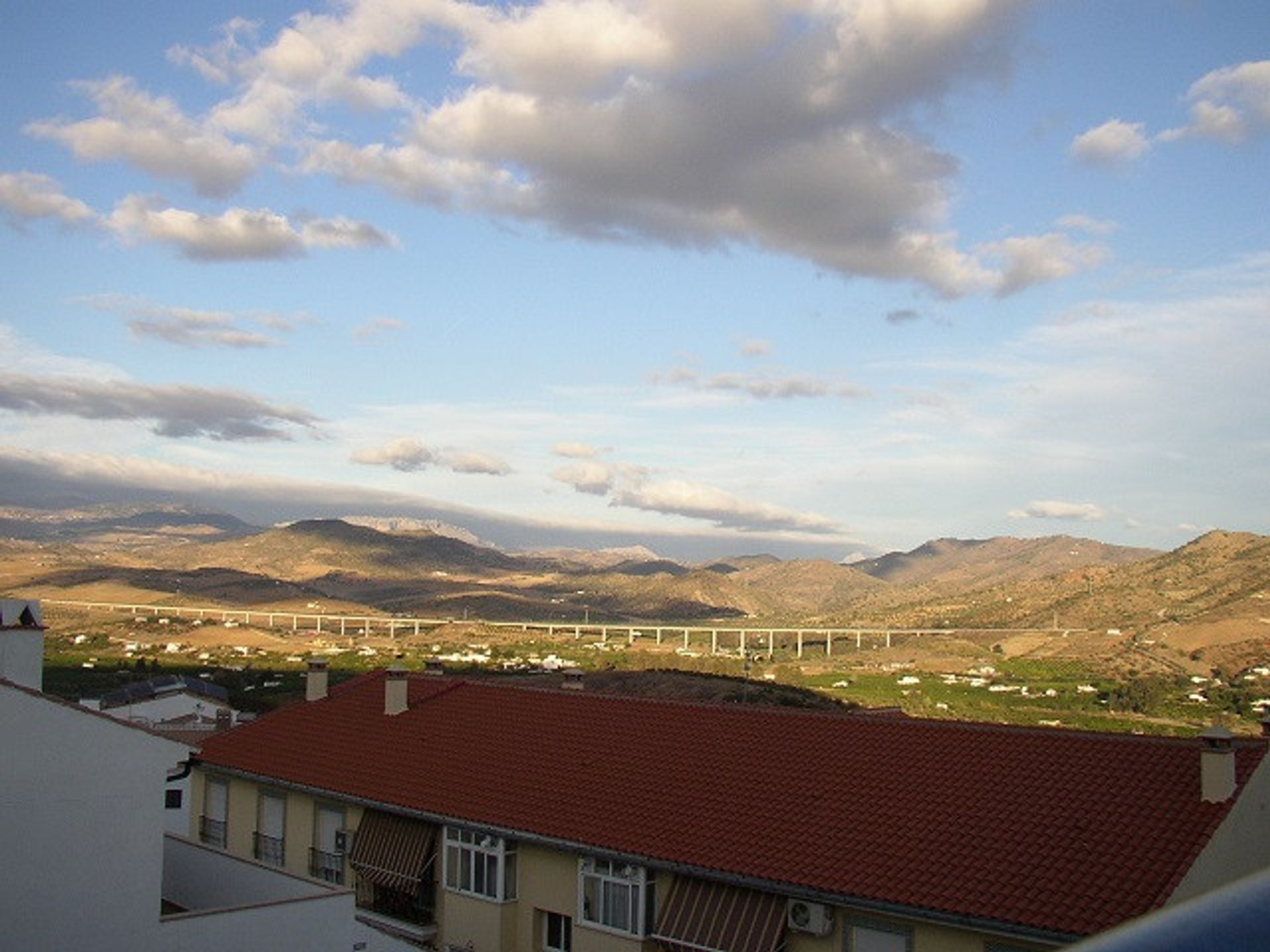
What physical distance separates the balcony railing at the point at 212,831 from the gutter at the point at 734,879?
3.89m

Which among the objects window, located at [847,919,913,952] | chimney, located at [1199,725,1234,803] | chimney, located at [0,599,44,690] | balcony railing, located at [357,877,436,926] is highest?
chimney, located at [0,599,44,690]

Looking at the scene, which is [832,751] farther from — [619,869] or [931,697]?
[931,697]

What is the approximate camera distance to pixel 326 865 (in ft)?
77.6

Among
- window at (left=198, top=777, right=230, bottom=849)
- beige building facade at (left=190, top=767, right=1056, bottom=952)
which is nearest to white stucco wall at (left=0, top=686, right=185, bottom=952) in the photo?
beige building facade at (left=190, top=767, right=1056, bottom=952)

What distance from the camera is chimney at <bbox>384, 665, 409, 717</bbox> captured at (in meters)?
26.9

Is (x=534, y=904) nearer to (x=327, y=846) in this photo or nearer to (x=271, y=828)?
(x=327, y=846)

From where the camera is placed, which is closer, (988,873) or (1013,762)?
(988,873)

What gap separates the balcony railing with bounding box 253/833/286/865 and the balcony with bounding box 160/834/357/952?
18.6ft

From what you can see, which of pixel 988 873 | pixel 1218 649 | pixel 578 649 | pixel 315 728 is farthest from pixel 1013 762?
pixel 578 649

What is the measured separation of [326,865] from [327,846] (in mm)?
371

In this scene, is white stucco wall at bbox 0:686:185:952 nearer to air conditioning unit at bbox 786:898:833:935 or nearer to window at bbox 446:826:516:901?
window at bbox 446:826:516:901

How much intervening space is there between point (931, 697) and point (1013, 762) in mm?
60180

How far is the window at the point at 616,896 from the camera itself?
59.6ft

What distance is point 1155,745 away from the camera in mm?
17969
